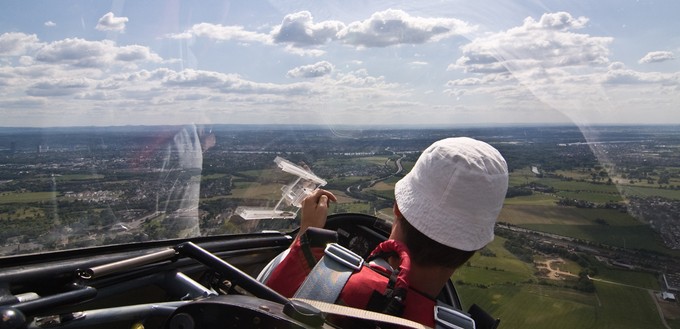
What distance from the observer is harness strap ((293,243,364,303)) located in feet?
4.73

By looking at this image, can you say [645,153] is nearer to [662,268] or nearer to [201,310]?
→ [662,268]

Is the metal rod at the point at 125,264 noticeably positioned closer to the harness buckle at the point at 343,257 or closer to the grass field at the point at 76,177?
the harness buckle at the point at 343,257

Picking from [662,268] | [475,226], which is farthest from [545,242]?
[475,226]

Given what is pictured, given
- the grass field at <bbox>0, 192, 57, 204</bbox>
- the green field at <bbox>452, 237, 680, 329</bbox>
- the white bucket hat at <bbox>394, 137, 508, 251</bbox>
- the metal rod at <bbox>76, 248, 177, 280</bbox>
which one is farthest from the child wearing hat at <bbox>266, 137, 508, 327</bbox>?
the green field at <bbox>452, 237, 680, 329</bbox>

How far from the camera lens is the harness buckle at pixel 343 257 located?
1511 millimetres

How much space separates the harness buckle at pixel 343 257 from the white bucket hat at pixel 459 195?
0.76 ft

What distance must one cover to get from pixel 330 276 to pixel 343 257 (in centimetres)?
9

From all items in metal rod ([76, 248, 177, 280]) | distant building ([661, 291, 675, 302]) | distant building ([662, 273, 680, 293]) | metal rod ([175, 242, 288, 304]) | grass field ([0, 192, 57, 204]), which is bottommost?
distant building ([661, 291, 675, 302])

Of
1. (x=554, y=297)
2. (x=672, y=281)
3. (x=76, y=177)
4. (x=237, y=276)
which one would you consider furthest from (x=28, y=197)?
(x=672, y=281)

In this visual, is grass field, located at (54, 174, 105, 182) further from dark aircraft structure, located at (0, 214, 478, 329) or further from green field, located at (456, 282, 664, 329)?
green field, located at (456, 282, 664, 329)

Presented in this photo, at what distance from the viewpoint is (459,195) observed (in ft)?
5.22

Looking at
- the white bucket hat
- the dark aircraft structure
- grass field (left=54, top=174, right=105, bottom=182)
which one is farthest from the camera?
grass field (left=54, top=174, right=105, bottom=182)

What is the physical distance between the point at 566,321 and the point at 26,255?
4364 mm

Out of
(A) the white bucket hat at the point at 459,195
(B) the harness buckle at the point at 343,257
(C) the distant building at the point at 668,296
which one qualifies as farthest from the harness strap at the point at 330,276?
(C) the distant building at the point at 668,296
